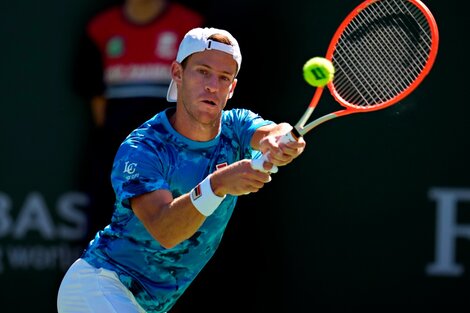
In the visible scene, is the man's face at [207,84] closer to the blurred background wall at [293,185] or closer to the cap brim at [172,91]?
the cap brim at [172,91]

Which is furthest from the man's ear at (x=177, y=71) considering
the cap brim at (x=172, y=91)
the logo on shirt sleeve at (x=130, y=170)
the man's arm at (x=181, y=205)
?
the man's arm at (x=181, y=205)

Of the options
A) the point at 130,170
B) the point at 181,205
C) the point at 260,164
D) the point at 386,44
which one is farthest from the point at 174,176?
the point at 386,44

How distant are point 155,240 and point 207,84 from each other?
70 cm

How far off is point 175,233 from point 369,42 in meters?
1.54

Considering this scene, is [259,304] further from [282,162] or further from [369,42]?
[282,162]

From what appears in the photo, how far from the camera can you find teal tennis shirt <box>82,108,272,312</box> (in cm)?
467

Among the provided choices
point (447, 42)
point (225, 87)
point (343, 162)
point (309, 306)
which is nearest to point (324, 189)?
point (343, 162)

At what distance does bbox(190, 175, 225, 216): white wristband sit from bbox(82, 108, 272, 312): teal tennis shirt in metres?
0.37

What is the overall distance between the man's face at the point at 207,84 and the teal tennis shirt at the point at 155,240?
0.43 ft

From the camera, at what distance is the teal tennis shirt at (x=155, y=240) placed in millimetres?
4668

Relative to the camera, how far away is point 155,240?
4.70 meters

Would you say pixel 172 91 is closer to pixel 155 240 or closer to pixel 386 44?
pixel 155 240

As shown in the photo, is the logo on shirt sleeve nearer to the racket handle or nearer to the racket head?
the racket handle

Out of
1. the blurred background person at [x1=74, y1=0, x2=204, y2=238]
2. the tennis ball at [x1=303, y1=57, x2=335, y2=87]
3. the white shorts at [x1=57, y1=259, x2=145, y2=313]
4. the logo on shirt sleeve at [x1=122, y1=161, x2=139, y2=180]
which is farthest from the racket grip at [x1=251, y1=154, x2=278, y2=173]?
the blurred background person at [x1=74, y1=0, x2=204, y2=238]
